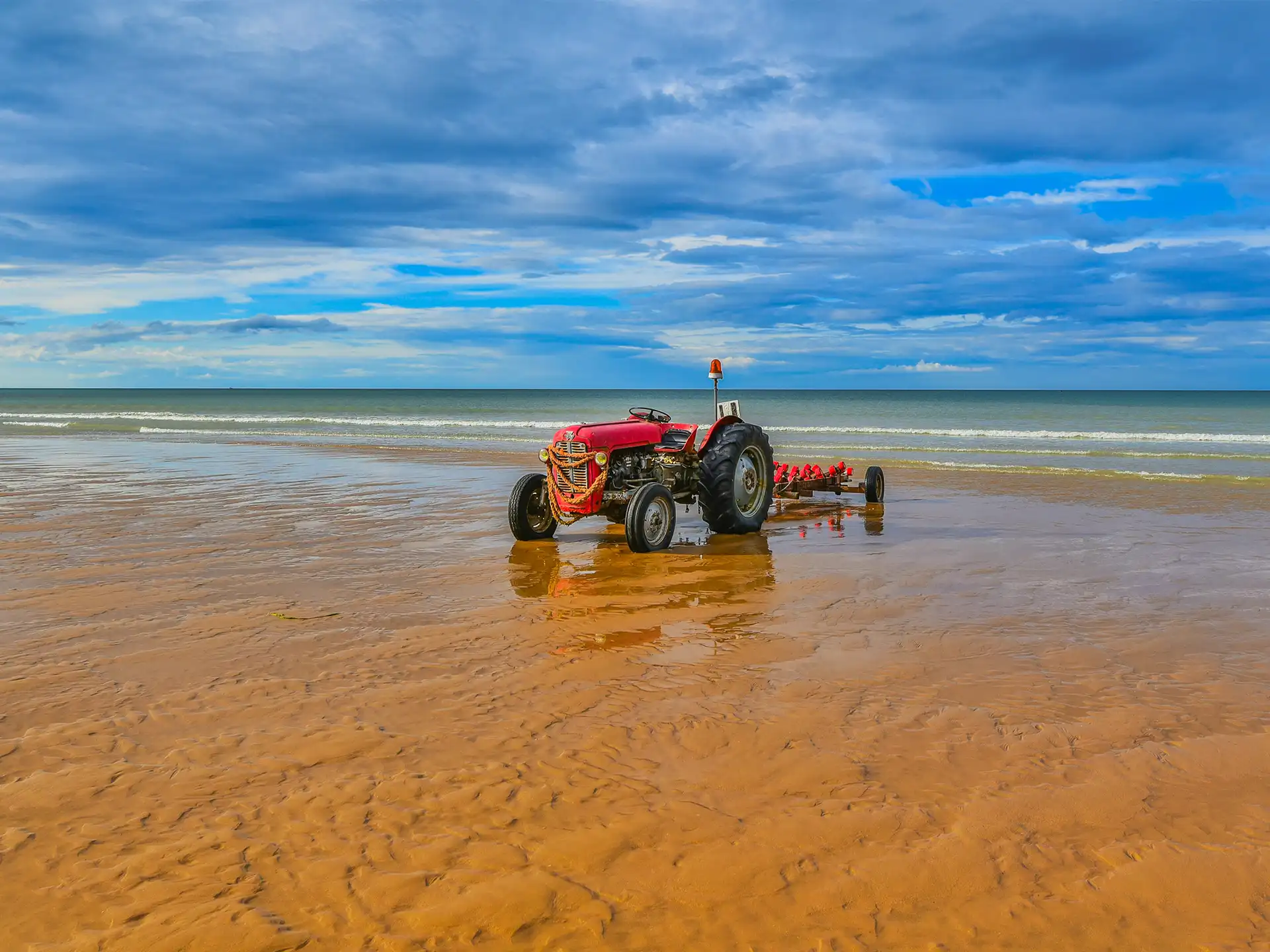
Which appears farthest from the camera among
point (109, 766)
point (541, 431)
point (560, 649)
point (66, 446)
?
point (541, 431)

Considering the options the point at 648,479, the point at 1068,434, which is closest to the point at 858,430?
the point at 1068,434

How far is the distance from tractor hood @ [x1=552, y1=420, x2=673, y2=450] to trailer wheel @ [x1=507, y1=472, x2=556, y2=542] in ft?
2.00

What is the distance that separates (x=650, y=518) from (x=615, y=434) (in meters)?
1.10

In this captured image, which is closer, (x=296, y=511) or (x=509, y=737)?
(x=509, y=737)

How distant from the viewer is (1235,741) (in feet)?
14.5

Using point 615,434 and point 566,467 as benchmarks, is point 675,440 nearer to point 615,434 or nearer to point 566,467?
point 615,434

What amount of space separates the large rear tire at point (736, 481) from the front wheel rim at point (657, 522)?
3.07 ft

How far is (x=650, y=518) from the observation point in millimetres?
9398

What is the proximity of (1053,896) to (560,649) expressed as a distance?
11.3ft

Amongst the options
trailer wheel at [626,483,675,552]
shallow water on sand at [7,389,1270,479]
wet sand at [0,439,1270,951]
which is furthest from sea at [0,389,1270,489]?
wet sand at [0,439,1270,951]

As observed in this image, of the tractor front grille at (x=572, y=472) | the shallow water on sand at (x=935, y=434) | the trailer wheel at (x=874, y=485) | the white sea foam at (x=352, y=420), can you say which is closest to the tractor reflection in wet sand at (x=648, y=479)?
the tractor front grille at (x=572, y=472)

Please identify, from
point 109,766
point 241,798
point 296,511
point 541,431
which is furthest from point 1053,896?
point 541,431

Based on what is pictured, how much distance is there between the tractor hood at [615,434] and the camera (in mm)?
9649

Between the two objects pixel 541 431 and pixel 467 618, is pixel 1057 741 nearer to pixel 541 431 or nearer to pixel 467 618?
pixel 467 618
